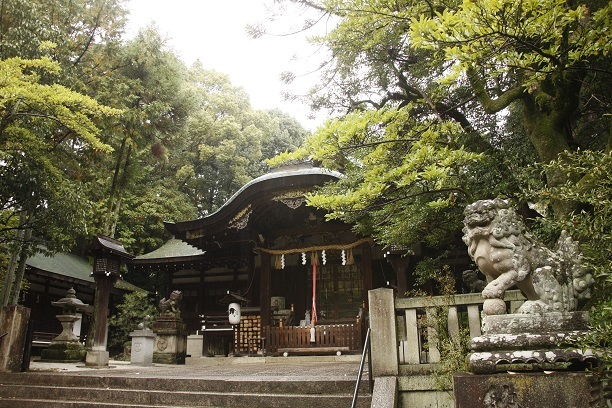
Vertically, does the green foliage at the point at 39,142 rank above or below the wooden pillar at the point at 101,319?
above

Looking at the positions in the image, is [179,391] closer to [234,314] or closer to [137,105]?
[234,314]

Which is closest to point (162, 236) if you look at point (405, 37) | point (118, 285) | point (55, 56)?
point (118, 285)

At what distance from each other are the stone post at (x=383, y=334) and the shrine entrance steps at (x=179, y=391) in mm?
294

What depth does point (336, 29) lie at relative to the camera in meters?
7.10

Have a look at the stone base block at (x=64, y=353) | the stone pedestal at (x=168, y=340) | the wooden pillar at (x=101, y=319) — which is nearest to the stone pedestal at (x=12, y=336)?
the wooden pillar at (x=101, y=319)

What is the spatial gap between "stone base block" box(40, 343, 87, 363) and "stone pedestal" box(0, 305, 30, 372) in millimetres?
4841

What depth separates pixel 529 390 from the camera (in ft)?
11.6

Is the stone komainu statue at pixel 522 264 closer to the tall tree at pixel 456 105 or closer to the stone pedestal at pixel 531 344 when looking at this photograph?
the stone pedestal at pixel 531 344

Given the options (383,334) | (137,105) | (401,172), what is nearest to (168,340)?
(383,334)

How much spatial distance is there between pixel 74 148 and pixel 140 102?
129 inches

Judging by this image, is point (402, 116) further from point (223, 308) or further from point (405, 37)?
point (223, 308)

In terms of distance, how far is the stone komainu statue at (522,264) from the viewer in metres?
3.91

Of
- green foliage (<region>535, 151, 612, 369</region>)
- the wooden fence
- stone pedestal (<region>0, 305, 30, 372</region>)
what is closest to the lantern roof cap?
stone pedestal (<region>0, 305, 30, 372</region>)

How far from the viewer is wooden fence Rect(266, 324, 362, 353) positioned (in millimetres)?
11305
